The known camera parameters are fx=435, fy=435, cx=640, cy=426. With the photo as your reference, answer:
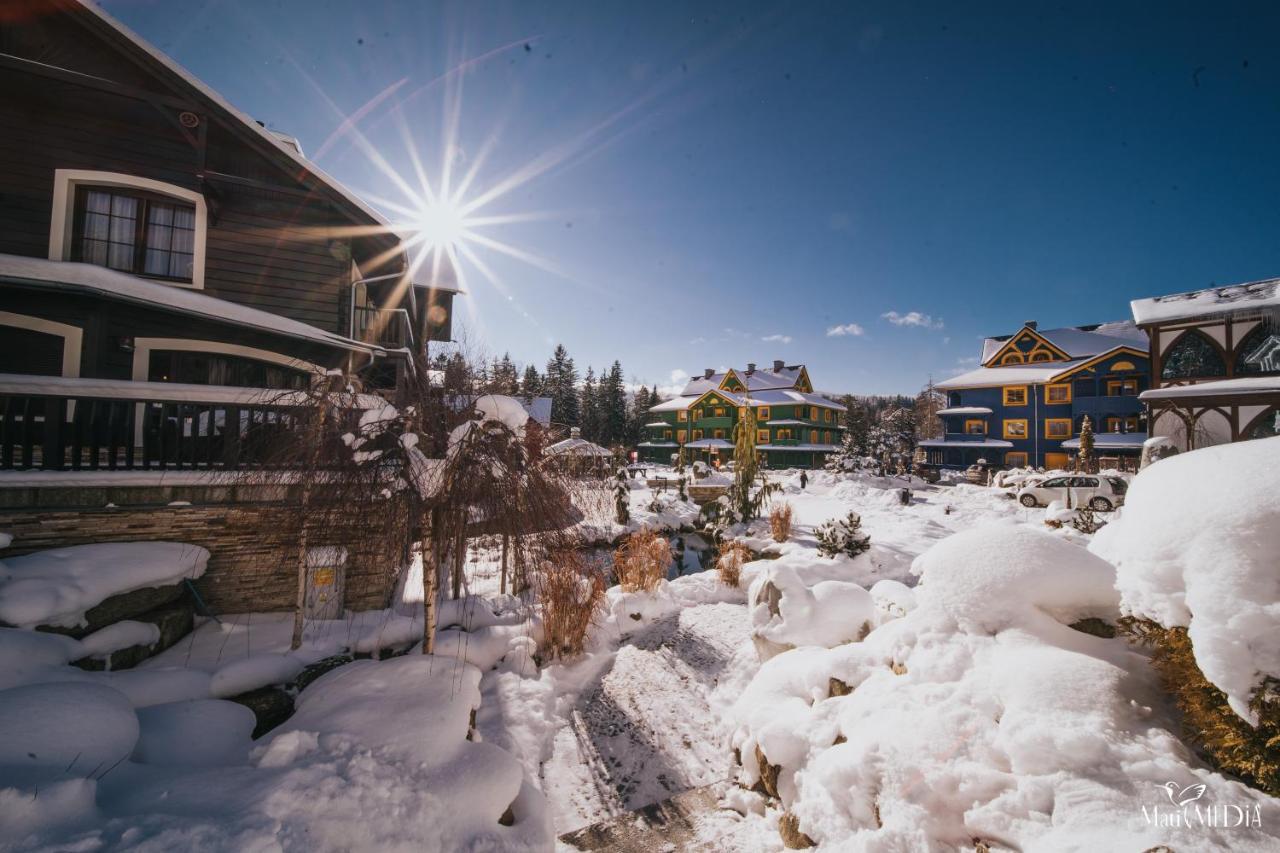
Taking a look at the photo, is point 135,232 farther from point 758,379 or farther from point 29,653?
point 758,379

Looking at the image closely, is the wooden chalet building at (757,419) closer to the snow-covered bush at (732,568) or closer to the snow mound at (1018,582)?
the snow-covered bush at (732,568)

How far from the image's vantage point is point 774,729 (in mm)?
4309

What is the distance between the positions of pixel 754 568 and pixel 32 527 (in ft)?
A: 36.9

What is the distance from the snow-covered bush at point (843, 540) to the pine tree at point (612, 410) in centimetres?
3475

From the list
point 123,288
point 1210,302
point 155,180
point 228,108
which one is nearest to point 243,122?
point 228,108

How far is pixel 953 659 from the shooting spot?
3684 millimetres

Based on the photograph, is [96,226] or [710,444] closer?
[96,226]

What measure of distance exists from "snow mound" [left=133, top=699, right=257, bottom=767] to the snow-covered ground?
0.02 m

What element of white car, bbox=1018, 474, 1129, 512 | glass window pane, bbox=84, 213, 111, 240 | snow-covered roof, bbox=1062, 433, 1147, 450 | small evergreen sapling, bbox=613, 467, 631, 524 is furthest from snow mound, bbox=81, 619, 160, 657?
snow-covered roof, bbox=1062, 433, 1147, 450

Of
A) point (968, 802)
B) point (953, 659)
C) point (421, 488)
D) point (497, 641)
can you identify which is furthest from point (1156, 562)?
point (497, 641)

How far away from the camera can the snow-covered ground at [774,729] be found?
7.83ft

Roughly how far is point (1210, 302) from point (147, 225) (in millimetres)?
30511

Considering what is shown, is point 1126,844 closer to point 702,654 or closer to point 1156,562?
point 1156,562

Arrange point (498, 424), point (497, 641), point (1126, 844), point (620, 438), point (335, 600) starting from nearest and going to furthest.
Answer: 1. point (1126, 844)
2. point (498, 424)
3. point (335, 600)
4. point (497, 641)
5. point (620, 438)
